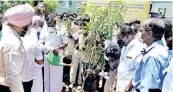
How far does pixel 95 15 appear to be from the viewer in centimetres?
358

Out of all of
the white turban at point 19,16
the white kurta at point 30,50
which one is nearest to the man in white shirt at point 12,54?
the white turban at point 19,16

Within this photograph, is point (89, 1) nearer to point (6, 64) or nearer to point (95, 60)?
point (95, 60)

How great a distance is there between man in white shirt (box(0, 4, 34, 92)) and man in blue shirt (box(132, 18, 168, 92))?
43.4 inches

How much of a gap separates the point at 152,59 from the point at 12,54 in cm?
120

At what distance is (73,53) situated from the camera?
542 centimetres

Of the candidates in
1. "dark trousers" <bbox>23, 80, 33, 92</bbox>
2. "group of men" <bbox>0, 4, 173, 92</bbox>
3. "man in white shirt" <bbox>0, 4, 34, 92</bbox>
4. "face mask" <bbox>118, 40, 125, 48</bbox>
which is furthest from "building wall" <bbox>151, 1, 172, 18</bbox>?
"man in white shirt" <bbox>0, 4, 34, 92</bbox>

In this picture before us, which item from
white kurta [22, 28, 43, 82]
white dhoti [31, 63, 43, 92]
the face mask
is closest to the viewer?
white kurta [22, 28, 43, 82]

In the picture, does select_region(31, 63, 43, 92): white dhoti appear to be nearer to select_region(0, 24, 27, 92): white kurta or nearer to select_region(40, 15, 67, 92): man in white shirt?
select_region(40, 15, 67, 92): man in white shirt

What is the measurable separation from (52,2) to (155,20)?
30.7 ft

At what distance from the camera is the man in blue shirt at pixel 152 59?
2.18 meters

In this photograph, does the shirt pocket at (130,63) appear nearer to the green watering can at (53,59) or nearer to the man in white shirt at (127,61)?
the man in white shirt at (127,61)

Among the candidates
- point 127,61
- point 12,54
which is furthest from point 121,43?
point 12,54

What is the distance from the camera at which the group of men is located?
7.22 ft

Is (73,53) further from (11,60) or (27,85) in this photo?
(11,60)
